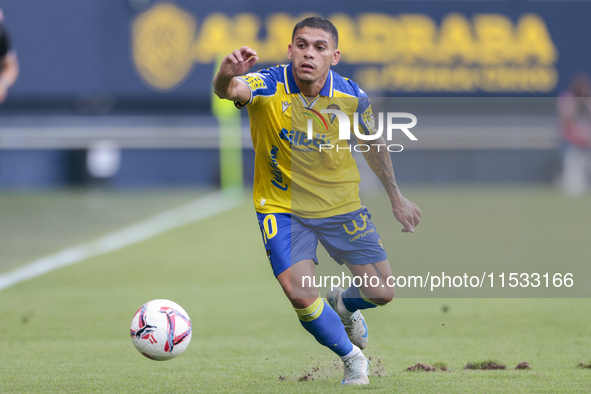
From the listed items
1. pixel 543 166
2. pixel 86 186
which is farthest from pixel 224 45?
pixel 543 166

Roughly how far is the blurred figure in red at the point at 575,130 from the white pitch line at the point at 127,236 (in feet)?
31.2

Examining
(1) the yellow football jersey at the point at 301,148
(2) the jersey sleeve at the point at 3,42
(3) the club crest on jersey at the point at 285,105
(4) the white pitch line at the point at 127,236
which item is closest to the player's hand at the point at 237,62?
(1) the yellow football jersey at the point at 301,148

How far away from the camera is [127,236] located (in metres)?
13.6

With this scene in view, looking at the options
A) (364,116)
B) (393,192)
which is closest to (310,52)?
(364,116)

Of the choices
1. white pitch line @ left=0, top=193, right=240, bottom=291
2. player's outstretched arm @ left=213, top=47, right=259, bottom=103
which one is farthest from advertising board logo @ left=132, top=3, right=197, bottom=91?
player's outstretched arm @ left=213, top=47, right=259, bottom=103

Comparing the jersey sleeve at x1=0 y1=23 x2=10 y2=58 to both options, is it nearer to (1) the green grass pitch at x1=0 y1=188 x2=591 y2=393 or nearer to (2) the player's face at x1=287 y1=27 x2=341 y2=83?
(1) the green grass pitch at x1=0 y1=188 x2=591 y2=393

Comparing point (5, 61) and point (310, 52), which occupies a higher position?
point (310, 52)

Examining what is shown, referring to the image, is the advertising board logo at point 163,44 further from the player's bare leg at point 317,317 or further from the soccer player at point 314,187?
the player's bare leg at point 317,317

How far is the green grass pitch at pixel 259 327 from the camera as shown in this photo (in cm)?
507

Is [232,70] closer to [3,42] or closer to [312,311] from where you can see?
[312,311]

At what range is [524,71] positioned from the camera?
2419 centimetres

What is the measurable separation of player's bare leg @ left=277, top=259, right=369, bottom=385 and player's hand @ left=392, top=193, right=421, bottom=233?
698mm

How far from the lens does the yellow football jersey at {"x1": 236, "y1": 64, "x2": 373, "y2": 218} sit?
5219 millimetres

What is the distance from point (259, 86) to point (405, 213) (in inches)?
50.1
